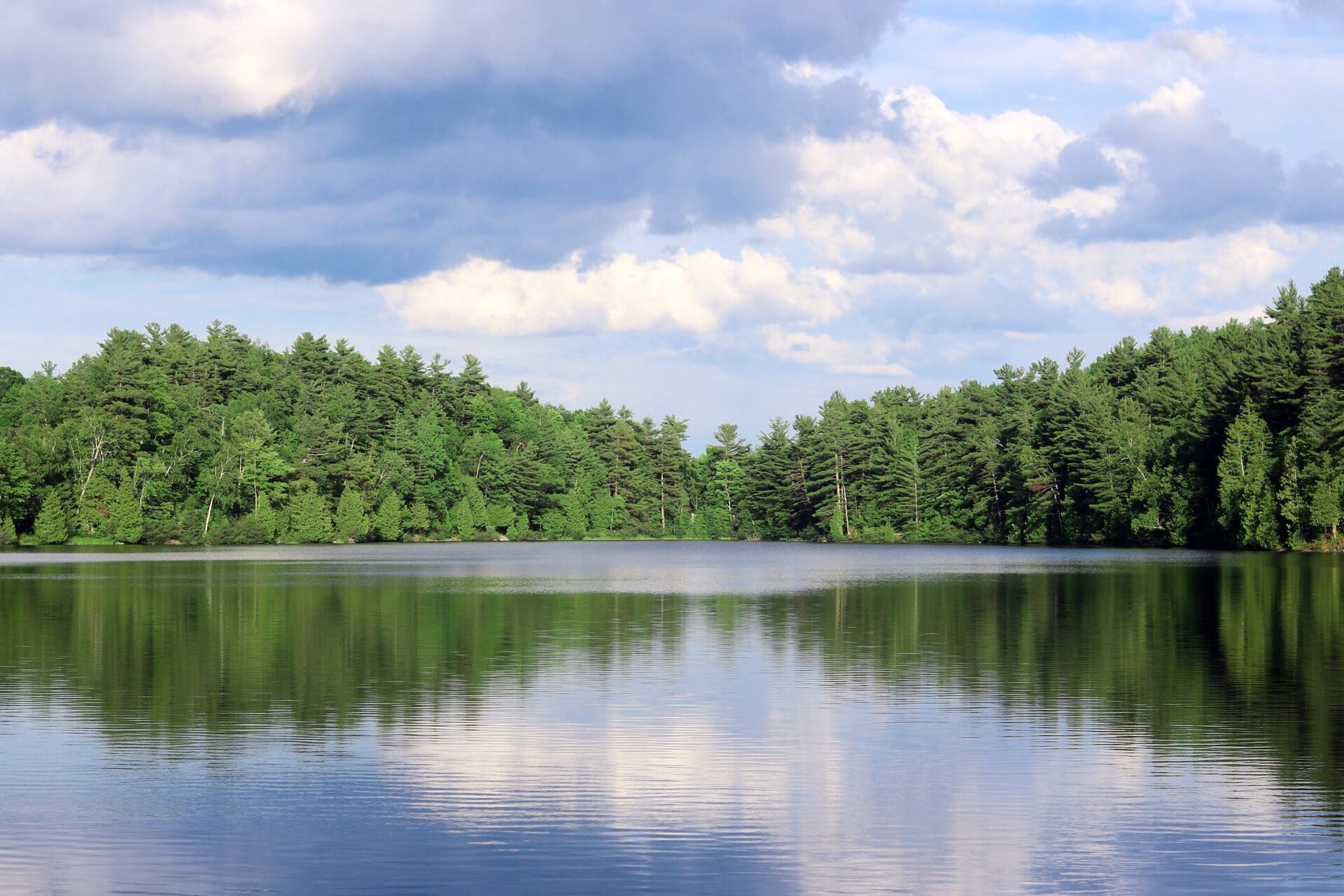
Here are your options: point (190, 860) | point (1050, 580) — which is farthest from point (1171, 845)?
point (1050, 580)

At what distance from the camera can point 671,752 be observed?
691 inches

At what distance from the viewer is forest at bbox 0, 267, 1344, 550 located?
311 feet

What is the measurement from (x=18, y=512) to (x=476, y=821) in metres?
104

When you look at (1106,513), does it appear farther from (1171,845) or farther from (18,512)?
(1171,845)

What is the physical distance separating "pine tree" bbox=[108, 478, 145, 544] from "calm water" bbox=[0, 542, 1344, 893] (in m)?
76.9

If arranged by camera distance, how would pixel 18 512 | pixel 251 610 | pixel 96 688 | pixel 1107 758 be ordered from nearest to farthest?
pixel 1107 758 → pixel 96 688 → pixel 251 610 → pixel 18 512

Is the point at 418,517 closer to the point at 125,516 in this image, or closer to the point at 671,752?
the point at 125,516

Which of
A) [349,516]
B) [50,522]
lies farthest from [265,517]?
[50,522]

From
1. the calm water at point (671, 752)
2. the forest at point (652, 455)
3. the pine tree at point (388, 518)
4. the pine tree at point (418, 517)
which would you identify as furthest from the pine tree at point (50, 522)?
the calm water at point (671, 752)

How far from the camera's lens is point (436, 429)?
148 meters

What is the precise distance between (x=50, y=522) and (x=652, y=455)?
9514 centimetres

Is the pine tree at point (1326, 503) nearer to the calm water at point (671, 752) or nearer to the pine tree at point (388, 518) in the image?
the calm water at point (671, 752)

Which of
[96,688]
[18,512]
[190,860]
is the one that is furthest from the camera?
[18,512]

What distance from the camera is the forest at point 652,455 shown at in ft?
311
